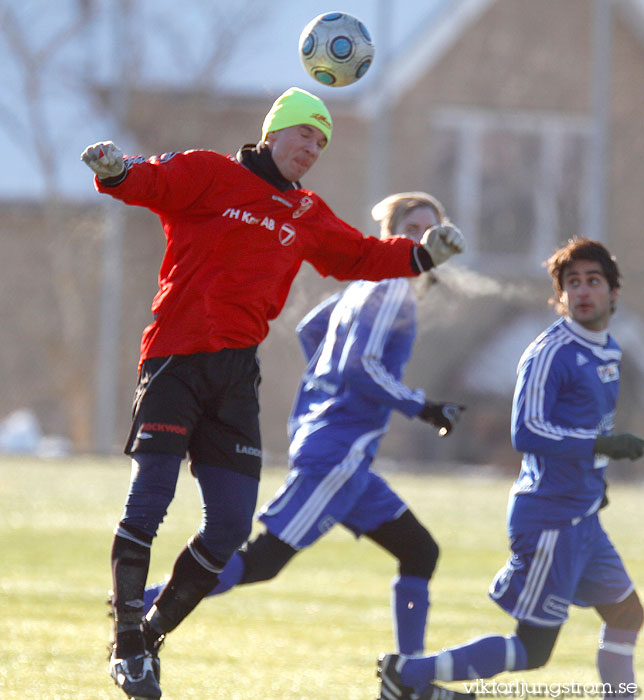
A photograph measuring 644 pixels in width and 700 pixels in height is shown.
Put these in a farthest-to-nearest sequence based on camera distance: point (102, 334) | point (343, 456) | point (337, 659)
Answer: point (102, 334), point (337, 659), point (343, 456)

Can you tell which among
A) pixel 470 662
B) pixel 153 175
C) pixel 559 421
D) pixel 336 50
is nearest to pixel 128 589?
pixel 470 662

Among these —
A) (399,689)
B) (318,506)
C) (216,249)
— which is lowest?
(399,689)

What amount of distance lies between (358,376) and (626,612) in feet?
4.39

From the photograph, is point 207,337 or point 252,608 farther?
point 252,608

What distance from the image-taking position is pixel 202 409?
4566mm

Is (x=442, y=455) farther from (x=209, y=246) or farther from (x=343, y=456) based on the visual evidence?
(x=209, y=246)

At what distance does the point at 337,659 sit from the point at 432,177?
12754mm

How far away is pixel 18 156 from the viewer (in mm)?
18641

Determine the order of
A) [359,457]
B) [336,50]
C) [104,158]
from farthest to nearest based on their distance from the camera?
1. [359,457]
2. [336,50]
3. [104,158]

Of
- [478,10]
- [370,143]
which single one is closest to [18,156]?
[370,143]

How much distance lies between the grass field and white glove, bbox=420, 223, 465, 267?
1639 mm

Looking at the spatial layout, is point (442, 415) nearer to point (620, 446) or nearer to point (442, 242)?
point (442, 242)

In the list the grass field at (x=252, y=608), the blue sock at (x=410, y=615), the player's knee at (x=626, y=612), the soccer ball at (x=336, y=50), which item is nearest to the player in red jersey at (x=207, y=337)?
the soccer ball at (x=336, y=50)

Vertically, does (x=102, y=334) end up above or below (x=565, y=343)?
above
